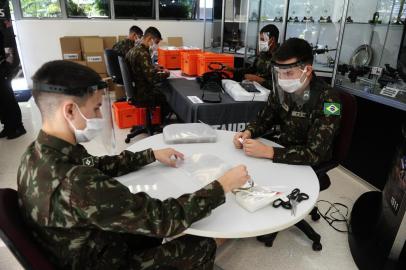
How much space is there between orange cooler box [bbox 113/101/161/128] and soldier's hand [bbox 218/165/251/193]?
2.68 m

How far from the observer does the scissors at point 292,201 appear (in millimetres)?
1056

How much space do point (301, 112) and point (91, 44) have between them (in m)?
4.28

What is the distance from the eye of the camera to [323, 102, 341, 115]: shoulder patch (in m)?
1.51

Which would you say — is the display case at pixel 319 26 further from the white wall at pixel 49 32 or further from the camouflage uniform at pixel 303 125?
the white wall at pixel 49 32

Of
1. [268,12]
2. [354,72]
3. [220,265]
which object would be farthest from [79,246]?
[268,12]

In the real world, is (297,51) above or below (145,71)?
above

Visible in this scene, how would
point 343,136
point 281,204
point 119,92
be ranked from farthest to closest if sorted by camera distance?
1. point 119,92
2. point 343,136
3. point 281,204

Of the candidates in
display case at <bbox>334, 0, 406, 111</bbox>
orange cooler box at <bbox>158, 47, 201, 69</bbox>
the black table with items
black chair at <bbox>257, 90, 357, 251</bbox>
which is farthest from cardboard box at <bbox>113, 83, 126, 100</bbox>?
black chair at <bbox>257, 90, 357, 251</bbox>

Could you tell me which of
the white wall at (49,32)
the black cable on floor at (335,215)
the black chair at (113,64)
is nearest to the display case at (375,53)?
the black cable on floor at (335,215)

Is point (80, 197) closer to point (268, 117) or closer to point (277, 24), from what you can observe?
point (268, 117)

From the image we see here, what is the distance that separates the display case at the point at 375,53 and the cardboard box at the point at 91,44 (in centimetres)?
380

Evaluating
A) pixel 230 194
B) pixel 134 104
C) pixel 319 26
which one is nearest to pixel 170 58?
pixel 134 104

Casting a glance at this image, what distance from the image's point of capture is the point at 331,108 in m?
1.52

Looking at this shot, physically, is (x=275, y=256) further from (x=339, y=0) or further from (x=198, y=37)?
(x=198, y=37)
